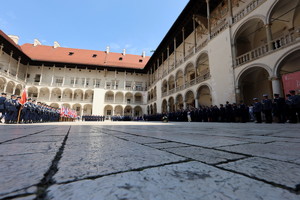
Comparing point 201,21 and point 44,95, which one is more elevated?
point 201,21

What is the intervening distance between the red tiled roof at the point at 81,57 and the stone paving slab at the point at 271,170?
32.9 meters

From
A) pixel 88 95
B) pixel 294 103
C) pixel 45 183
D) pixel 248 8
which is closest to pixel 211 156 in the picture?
pixel 45 183

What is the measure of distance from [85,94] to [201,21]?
2520cm

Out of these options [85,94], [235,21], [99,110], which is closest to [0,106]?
[235,21]

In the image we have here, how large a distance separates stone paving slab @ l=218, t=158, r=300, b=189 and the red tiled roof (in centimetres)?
3285

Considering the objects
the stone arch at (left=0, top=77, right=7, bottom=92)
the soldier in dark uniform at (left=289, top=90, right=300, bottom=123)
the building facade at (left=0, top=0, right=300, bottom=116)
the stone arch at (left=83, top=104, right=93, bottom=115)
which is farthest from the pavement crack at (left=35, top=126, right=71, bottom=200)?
the stone arch at (left=83, top=104, right=93, bottom=115)

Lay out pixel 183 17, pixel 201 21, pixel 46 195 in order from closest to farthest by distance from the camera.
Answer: pixel 46 195 → pixel 201 21 → pixel 183 17

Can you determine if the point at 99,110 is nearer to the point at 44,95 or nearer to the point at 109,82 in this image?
the point at 109,82

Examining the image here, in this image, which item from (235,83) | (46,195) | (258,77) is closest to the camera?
(46,195)

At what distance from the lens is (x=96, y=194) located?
408 mm

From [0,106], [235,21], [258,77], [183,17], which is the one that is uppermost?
[183,17]

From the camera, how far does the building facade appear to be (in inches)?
399

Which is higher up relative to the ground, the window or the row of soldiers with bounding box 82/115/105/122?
the window

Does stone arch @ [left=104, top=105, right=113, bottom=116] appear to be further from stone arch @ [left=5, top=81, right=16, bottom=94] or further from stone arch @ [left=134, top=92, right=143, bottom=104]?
stone arch @ [left=5, top=81, right=16, bottom=94]
